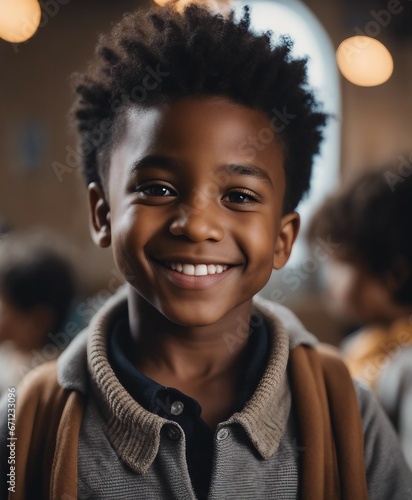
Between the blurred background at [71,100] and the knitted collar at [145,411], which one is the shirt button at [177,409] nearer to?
the knitted collar at [145,411]

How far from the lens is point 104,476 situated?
1.94 ft

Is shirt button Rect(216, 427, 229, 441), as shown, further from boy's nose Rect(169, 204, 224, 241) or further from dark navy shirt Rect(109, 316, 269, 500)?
boy's nose Rect(169, 204, 224, 241)

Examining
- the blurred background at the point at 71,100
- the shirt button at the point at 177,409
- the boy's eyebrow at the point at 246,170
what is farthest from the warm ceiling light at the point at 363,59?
the shirt button at the point at 177,409

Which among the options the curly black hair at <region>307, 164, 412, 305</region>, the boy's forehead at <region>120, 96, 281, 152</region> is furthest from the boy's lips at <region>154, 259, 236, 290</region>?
the curly black hair at <region>307, 164, 412, 305</region>

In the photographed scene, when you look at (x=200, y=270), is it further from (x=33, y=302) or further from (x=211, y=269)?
(x=33, y=302)

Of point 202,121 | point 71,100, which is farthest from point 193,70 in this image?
point 71,100

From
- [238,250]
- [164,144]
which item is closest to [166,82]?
[164,144]

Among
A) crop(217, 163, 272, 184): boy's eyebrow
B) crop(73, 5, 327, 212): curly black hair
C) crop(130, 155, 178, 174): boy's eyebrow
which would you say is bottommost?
crop(217, 163, 272, 184): boy's eyebrow

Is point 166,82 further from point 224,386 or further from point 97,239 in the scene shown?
point 224,386

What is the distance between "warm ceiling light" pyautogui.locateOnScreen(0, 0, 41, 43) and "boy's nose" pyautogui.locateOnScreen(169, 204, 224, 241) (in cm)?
26

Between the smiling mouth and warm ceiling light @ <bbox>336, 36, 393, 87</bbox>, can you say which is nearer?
the smiling mouth

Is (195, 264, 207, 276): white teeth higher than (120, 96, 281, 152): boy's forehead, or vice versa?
(120, 96, 281, 152): boy's forehead

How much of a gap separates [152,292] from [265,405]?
0.16 metres

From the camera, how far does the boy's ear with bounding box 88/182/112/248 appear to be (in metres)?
0.65
